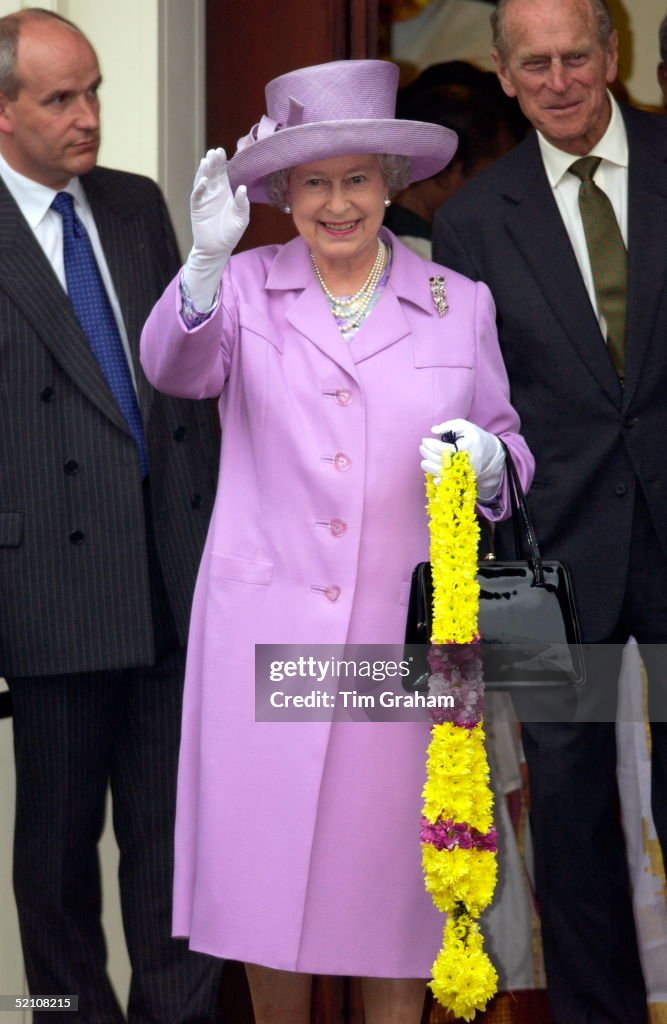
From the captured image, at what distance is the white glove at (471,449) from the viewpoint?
7.89 ft

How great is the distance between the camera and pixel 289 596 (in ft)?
8.49

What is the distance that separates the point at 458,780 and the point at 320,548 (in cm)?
45

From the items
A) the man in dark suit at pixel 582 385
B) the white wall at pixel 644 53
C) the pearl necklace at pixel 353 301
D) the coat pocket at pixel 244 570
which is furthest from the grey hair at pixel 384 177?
the white wall at pixel 644 53

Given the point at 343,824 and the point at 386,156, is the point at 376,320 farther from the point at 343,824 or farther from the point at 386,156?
the point at 343,824

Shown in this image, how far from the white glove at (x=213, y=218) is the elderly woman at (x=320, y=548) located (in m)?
0.15

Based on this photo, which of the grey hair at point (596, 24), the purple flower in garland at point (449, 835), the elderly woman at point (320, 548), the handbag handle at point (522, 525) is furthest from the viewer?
the grey hair at point (596, 24)

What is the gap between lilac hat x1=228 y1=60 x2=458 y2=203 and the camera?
2.54 meters

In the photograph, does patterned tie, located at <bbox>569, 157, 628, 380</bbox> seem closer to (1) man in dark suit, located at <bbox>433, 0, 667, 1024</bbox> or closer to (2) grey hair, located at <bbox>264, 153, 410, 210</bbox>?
(1) man in dark suit, located at <bbox>433, 0, 667, 1024</bbox>

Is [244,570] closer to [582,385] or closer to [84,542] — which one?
[84,542]

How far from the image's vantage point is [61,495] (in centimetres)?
299

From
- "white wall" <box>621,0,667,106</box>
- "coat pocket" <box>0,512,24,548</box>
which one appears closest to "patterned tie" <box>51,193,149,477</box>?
"coat pocket" <box>0,512,24,548</box>

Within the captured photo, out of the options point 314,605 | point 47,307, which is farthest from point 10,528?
point 314,605

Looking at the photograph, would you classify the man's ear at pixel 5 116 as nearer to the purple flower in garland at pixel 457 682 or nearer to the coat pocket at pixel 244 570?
the coat pocket at pixel 244 570

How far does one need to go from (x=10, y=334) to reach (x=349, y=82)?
0.79 metres
